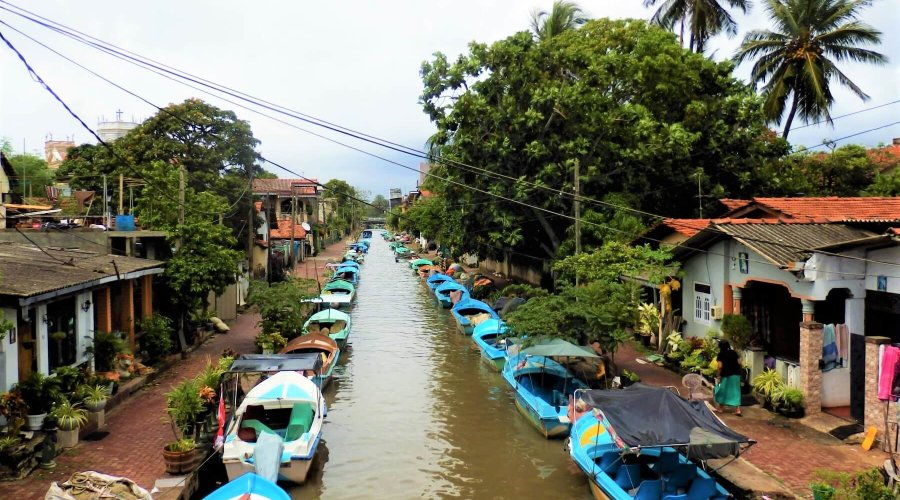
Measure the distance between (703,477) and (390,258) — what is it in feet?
228

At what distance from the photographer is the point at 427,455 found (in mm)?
15070

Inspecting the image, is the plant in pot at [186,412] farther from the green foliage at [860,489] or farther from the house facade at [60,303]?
the green foliage at [860,489]

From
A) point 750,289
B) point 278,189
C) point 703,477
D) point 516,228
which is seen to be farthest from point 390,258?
point 703,477

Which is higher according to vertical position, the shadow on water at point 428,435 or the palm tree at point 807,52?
the palm tree at point 807,52

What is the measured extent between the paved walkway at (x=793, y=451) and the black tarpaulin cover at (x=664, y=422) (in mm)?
1688

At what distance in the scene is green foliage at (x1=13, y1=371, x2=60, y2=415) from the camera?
12750 millimetres

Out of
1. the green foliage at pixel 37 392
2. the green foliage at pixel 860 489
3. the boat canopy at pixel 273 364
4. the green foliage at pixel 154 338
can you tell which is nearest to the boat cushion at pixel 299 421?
the boat canopy at pixel 273 364

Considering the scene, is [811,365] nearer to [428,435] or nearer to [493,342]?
[428,435]

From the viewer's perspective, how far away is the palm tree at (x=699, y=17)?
36812mm

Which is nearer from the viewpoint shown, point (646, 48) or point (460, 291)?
point (646, 48)

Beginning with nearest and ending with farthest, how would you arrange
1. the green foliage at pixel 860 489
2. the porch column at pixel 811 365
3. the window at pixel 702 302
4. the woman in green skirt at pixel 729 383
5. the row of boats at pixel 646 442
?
the green foliage at pixel 860 489 < the row of boats at pixel 646 442 < the porch column at pixel 811 365 < the woman in green skirt at pixel 729 383 < the window at pixel 702 302

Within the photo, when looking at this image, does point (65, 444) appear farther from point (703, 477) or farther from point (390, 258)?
point (390, 258)

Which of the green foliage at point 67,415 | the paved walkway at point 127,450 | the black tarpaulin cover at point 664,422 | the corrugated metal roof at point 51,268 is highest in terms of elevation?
the corrugated metal roof at point 51,268

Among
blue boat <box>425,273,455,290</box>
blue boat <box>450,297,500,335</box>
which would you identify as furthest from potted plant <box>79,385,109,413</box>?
blue boat <box>425,273,455,290</box>
